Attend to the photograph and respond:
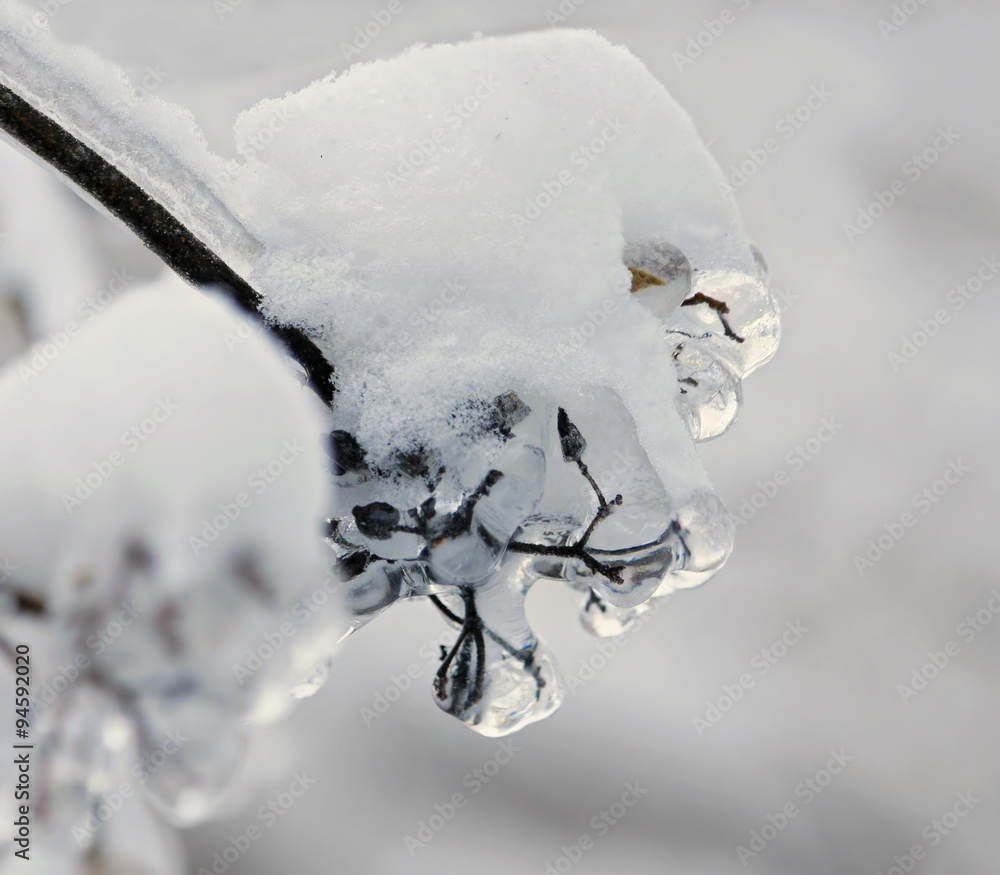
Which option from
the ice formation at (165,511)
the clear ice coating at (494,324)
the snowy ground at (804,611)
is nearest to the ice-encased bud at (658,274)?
the clear ice coating at (494,324)

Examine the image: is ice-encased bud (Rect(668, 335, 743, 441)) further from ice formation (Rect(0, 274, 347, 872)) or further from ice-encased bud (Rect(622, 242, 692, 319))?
ice formation (Rect(0, 274, 347, 872))

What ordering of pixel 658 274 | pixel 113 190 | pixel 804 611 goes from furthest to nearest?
1. pixel 804 611
2. pixel 658 274
3. pixel 113 190

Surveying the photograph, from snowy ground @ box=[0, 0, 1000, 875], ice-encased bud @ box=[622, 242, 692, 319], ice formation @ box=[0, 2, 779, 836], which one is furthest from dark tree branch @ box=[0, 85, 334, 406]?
snowy ground @ box=[0, 0, 1000, 875]

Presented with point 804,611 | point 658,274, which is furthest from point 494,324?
point 804,611

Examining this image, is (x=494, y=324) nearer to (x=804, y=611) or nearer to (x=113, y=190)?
(x=113, y=190)

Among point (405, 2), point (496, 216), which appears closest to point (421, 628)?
point (405, 2)

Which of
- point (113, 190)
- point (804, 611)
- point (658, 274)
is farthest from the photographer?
point (804, 611)
